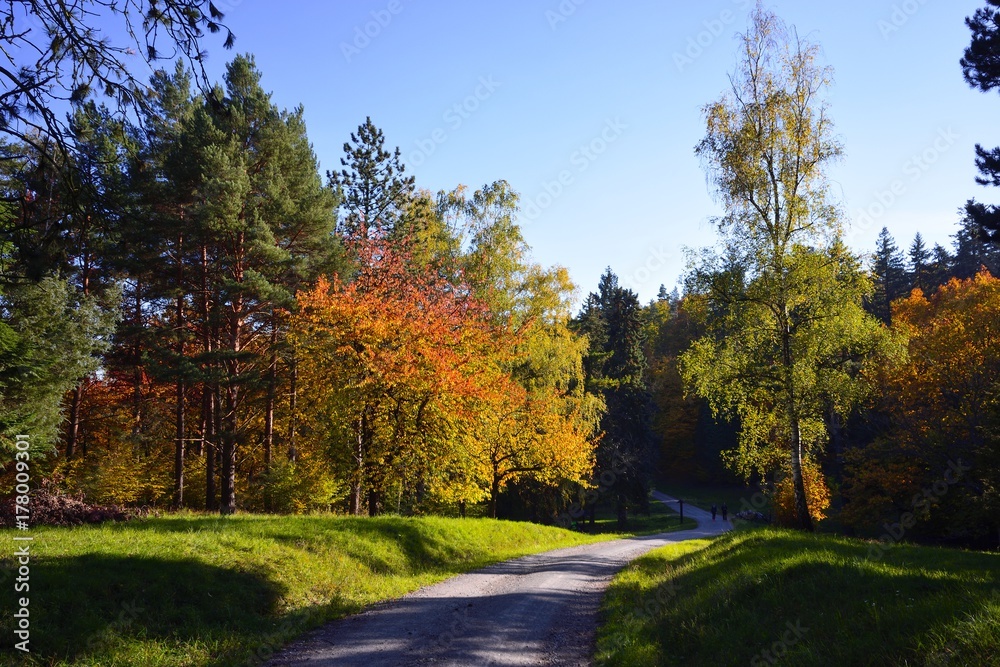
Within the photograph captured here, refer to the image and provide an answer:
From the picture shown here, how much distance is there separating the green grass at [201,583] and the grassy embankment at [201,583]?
2cm

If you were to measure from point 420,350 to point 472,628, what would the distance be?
10.7 m

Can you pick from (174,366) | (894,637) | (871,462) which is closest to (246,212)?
(174,366)

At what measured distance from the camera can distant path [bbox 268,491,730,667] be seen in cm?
799

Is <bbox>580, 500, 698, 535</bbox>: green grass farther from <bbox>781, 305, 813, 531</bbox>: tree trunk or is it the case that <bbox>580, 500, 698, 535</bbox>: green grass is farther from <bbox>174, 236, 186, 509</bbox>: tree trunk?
<bbox>174, 236, 186, 509</bbox>: tree trunk

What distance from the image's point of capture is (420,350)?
1891 cm

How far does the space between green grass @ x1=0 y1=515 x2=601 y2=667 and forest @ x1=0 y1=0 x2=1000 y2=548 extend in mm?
4797

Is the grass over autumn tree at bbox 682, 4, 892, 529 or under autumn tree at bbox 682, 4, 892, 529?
under

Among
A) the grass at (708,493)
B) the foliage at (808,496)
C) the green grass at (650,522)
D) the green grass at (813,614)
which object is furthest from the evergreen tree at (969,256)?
the green grass at (813,614)

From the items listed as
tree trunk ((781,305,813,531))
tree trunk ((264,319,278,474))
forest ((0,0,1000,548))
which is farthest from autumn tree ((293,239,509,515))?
tree trunk ((781,305,813,531))

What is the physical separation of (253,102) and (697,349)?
2037 centimetres

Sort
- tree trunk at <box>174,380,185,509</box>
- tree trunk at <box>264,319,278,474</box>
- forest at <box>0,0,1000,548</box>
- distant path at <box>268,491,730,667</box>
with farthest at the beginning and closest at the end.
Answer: tree trunk at <box>264,319,278,474</box>
tree trunk at <box>174,380,185,509</box>
forest at <box>0,0,1000,548</box>
distant path at <box>268,491,730,667</box>

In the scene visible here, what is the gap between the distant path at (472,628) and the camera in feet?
26.2

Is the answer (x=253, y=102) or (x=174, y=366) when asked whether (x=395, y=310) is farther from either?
(x=253, y=102)

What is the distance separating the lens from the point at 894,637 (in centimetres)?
550
